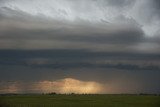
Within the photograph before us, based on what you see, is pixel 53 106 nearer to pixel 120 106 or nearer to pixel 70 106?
pixel 70 106

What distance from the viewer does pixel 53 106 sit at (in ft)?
352

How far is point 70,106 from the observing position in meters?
108

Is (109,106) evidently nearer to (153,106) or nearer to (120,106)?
(120,106)

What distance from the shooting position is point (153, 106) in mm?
110125

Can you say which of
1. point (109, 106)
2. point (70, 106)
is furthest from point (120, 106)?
point (70, 106)

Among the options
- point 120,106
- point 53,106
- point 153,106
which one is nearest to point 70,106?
point 53,106

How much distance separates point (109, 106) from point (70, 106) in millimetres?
11150

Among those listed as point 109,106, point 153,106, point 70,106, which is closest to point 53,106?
point 70,106

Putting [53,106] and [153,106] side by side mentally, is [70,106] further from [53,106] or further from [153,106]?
[153,106]

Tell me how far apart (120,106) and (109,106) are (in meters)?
3.26

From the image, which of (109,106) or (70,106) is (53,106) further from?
(109,106)

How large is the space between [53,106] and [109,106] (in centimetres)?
1593

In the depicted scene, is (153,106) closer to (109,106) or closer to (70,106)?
(109,106)

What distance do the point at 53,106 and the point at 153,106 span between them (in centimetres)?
2823
